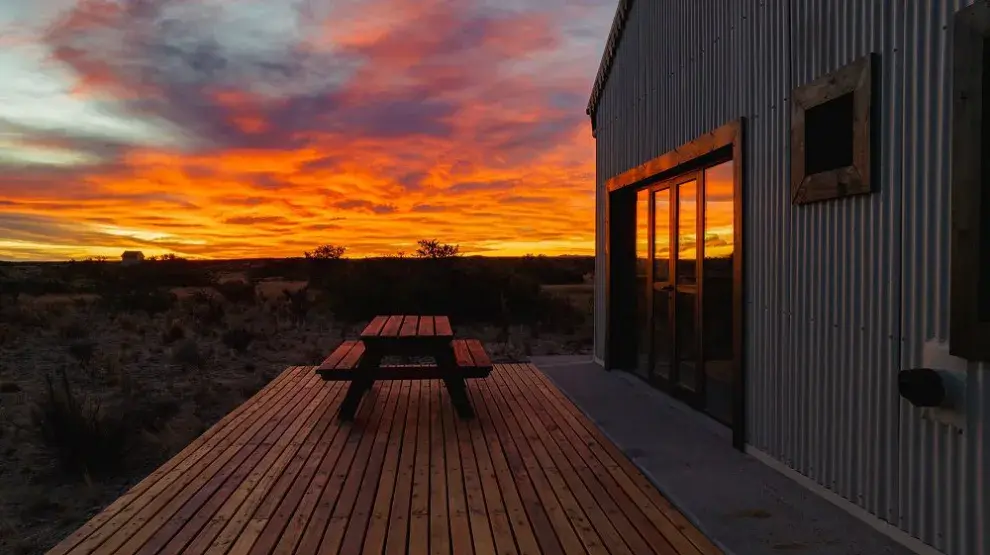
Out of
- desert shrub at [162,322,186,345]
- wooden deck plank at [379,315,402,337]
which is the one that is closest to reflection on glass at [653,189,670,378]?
wooden deck plank at [379,315,402,337]

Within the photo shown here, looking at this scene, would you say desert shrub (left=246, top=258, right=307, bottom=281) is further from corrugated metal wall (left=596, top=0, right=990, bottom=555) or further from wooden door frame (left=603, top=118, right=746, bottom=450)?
corrugated metal wall (left=596, top=0, right=990, bottom=555)

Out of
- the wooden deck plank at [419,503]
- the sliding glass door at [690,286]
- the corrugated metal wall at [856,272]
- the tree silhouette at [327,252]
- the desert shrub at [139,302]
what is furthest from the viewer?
the tree silhouette at [327,252]

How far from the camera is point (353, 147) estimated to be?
446 inches

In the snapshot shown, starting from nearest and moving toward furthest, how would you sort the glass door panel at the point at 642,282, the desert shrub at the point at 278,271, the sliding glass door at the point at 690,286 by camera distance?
the sliding glass door at the point at 690,286 < the glass door panel at the point at 642,282 < the desert shrub at the point at 278,271

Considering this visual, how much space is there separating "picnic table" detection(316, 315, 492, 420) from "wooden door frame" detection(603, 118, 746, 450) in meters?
1.99

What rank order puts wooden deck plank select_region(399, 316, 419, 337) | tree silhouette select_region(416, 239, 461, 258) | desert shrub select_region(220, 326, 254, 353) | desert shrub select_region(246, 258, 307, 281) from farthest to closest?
desert shrub select_region(246, 258, 307, 281) → tree silhouette select_region(416, 239, 461, 258) → desert shrub select_region(220, 326, 254, 353) → wooden deck plank select_region(399, 316, 419, 337)

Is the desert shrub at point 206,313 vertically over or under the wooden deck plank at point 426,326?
under

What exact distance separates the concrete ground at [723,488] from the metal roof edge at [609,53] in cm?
428

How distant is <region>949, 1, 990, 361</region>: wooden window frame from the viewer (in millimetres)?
2395

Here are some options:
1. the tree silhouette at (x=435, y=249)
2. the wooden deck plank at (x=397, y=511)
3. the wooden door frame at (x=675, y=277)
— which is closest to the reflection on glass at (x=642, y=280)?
the wooden door frame at (x=675, y=277)

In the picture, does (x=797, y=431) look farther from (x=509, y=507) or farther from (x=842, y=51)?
(x=842, y=51)

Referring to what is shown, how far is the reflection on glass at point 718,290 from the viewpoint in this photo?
4914 mm

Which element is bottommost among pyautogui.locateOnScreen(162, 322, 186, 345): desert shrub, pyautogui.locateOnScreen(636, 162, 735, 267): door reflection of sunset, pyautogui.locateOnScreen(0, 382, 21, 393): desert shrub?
pyautogui.locateOnScreen(0, 382, 21, 393): desert shrub

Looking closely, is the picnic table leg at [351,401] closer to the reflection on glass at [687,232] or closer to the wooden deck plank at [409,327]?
the wooden deck plank at [409,327]
